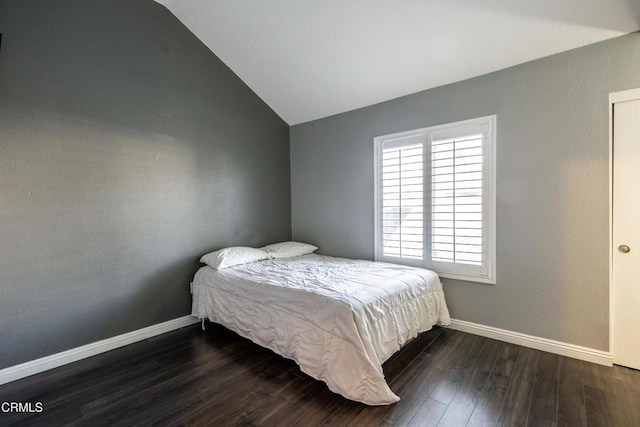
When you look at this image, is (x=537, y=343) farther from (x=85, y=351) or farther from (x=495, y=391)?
(x=85, y=351)

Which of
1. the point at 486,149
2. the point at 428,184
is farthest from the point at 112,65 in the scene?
the point at 486,149

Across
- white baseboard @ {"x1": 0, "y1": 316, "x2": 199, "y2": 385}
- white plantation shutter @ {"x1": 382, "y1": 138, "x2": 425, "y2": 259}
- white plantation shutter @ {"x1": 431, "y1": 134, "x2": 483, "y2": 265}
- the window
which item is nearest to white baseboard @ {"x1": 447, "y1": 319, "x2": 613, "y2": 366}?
the window

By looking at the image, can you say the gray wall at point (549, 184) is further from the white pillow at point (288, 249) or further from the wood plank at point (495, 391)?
the white pillow at point (288, 249)

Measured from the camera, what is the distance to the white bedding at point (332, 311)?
6.11ft

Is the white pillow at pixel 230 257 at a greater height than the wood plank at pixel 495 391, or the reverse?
the white pillow at pixel 230 257

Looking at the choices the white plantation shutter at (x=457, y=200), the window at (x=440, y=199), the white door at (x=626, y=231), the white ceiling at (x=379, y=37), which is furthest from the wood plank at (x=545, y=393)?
the white ceiling at (x=379, y=37)

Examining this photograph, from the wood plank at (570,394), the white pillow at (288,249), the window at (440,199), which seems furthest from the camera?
the white pillow at (288,249)

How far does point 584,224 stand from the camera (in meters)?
2.29

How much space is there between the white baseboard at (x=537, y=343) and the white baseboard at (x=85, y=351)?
2871 millimetres

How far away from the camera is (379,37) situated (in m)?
2.64

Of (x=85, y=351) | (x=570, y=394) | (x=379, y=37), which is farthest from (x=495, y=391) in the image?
(x=85, y=351)

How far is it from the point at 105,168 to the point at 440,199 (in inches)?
123

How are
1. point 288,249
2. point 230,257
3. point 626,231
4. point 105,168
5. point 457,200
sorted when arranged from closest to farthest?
point 626,231 < point 105,168 < point 457,200 < point 230,257 < point 288,249

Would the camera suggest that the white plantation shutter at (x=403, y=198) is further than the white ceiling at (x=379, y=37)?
Yes
